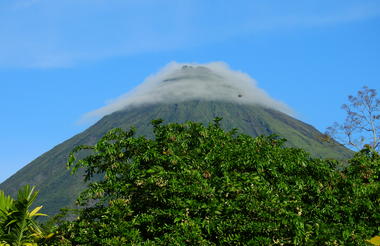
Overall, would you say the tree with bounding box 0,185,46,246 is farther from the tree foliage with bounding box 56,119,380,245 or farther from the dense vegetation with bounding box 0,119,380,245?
the tree foliage with bounding box 56,119,380,245

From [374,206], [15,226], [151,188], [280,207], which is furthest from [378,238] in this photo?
[15,226]

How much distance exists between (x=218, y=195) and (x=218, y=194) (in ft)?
0.26

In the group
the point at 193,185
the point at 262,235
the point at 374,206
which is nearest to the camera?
the point at 262,235

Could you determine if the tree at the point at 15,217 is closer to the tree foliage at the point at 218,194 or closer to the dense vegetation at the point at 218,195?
the dense vegetation at the point at 218,195

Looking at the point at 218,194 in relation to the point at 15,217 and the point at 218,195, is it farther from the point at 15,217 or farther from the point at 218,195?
the point at 15,217

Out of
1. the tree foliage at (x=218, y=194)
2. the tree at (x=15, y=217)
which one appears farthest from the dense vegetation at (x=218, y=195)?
the tree at (x=15, y=217)

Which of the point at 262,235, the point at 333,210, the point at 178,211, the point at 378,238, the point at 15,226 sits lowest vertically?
the point at 378,238

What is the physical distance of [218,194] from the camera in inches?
602

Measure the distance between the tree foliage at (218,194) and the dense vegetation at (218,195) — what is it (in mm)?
33

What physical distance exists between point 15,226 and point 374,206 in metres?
11.9

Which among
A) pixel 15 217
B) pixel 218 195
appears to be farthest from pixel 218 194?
pixel 15 217

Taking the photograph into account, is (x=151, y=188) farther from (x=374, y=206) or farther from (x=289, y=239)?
(x=374, y=206)

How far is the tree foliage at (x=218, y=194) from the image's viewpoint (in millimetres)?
14141

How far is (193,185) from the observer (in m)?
14.9
